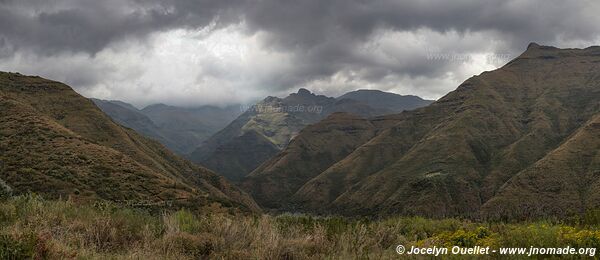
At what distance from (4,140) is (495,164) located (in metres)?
160

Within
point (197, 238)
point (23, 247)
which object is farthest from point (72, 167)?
point (23, 247)

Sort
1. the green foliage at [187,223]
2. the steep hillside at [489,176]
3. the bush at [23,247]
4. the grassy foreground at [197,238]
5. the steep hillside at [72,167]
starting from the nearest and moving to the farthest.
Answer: the bush at [23,247]
the grassy foreground at [197,238]
the green foliage at [187,223]
the steep hillside at [72,167]
the steep hillside at [489,176]

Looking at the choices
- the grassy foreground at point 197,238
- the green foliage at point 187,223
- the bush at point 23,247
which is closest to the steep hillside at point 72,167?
the green foliage at point 187,223

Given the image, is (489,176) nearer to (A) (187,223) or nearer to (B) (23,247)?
(A) (187,223)

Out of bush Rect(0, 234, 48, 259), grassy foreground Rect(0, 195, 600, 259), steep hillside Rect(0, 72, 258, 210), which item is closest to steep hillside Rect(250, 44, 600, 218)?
steep hillside Rect(0, 72, 258, 210)

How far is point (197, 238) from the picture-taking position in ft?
33.2

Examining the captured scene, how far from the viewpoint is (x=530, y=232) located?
8672 mm

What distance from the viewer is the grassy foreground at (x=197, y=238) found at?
25.7 ft

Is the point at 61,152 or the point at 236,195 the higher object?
the point at 61,152

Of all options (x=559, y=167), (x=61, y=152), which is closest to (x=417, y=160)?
(x=559, y=167)

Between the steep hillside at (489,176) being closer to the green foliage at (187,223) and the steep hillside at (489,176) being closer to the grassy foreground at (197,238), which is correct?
the green foliage at (187,223)

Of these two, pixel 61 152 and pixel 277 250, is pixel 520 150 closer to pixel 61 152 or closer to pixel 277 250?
pixel 61 152

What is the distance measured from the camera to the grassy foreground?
7.84 metres

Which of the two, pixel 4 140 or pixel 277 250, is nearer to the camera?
pixel 277 250
